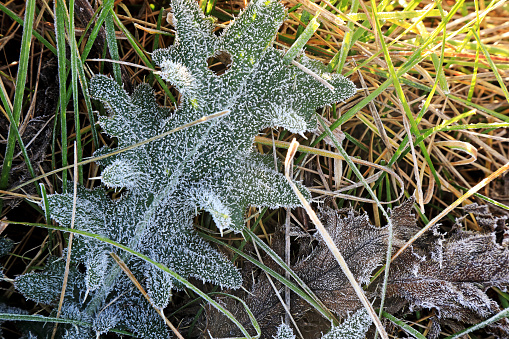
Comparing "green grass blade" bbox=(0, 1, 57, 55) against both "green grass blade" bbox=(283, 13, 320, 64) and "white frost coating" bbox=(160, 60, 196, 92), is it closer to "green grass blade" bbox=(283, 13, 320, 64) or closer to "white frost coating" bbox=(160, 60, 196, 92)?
"white frost coating" bbox=(160, 60, 196, 92)

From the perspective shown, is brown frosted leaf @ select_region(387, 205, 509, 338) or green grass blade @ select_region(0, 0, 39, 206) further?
brown frosted leaf @ select_region(387, 205, 509, 338)

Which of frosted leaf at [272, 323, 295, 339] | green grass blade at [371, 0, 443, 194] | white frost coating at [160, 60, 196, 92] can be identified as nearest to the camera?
white frost coating at [160, 60, 196, 92]

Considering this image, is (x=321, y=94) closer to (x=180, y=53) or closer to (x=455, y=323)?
(x=180, y=53)

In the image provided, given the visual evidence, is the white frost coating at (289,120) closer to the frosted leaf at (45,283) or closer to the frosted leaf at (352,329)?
the frosted leaf at (352,329)

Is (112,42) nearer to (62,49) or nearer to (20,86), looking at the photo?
(62,49)

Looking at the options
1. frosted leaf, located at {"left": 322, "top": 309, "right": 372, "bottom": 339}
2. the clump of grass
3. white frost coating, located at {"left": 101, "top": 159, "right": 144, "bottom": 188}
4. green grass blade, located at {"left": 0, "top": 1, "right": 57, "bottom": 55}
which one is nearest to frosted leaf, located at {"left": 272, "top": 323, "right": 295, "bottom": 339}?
Result: frosted leaf, located at {"left": 322, "top": 309, "right": 372, "bottom": 339}

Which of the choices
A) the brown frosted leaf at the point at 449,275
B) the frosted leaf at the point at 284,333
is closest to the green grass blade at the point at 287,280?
the frosted leaf at the point at 284,333
